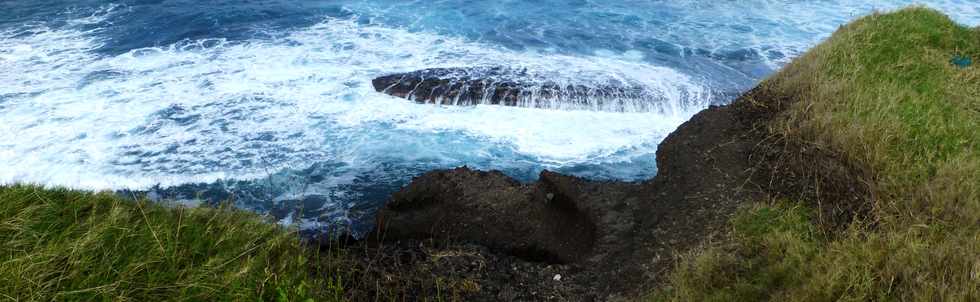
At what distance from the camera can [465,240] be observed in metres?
6.24

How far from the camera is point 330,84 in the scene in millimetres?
11969

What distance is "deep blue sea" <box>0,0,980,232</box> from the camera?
30.0 ft

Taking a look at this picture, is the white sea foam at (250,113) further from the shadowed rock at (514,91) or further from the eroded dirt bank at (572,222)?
the eroded dirt bank at (572,222)

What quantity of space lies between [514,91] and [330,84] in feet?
9.87

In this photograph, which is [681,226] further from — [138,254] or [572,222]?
[138,254]

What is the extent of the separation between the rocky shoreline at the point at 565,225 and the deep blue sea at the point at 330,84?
170 centimetres

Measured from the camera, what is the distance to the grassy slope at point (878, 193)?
4.13 metres

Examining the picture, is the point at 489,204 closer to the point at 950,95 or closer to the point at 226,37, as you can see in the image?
the point at 950,95

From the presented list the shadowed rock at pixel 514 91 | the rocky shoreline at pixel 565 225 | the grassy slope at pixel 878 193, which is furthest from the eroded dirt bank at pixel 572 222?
the shadowed rock at pixel 514 91

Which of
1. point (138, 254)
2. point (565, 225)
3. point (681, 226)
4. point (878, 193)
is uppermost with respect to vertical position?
point (878, 193)

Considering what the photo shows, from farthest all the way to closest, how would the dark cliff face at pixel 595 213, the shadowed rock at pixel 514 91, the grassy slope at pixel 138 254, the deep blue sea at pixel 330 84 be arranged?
the shadowed rock at pixel 514 91 < the deep blue sea at pixel 330 84 < the dark cliff face at pixel 595 213 < the grassy slope at pixel 138 254

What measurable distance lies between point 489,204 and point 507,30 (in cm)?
932

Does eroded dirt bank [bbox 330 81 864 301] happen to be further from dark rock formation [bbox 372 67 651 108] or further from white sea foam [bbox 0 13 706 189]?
dark rock formation [bbox 372 67 651 108]

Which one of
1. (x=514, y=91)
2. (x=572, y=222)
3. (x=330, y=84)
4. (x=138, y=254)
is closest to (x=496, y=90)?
(x=514, y=91)
